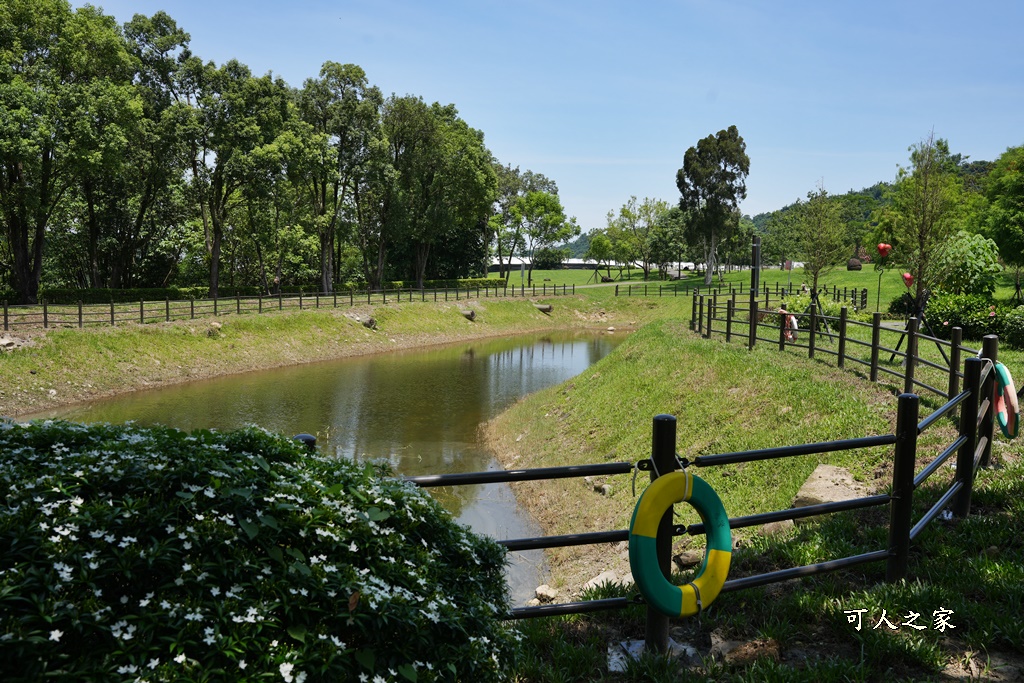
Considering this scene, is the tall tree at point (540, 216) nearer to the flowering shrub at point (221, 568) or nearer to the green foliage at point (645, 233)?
the green foliage at point (645, 233)

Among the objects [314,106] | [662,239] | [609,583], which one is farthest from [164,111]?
[662,239]

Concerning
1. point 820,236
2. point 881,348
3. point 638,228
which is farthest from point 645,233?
point 881,348

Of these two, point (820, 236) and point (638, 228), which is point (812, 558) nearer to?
point (820, 236)

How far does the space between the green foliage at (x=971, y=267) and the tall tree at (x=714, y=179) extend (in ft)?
124

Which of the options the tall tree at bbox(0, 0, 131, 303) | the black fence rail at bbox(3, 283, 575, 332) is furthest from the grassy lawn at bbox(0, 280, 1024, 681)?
the tall tree at bbox(0, 0, 131, 303)

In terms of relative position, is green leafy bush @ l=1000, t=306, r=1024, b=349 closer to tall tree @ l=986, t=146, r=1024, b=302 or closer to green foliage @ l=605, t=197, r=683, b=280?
tall tree @ l=986, t=146, r=1024, b=302

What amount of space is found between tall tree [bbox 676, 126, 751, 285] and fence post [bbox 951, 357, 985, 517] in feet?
179

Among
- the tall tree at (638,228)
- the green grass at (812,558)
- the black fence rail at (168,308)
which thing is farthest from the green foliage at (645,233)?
the green grass at (812,558)

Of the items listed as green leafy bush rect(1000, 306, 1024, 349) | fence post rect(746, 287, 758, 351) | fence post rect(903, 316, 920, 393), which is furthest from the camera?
fence post rect(746, 287, 758, 351)

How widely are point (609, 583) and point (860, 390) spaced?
7608mm

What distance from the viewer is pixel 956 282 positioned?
66.2 feet

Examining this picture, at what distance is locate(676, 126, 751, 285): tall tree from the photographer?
56.6 m

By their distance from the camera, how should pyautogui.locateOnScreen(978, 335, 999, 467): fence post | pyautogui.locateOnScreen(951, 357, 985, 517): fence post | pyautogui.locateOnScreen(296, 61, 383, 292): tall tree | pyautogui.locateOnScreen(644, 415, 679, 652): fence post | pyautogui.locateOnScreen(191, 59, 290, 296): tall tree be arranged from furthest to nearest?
pyautogui.locateOnScreen(296, 61, 383, 292): tall tree < pyautogui.locateOnScreen(191, 59, 290, 296): tall tree < pyautogui.locateOnScreen(978, 335, 999, 467): fence post < pyautogui.locateOnScreen(951, 357, 985, 517): fence post < pyautogui.locateOnScreen(644, 415, 679, 652): fence post

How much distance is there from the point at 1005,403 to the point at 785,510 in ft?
12.1
